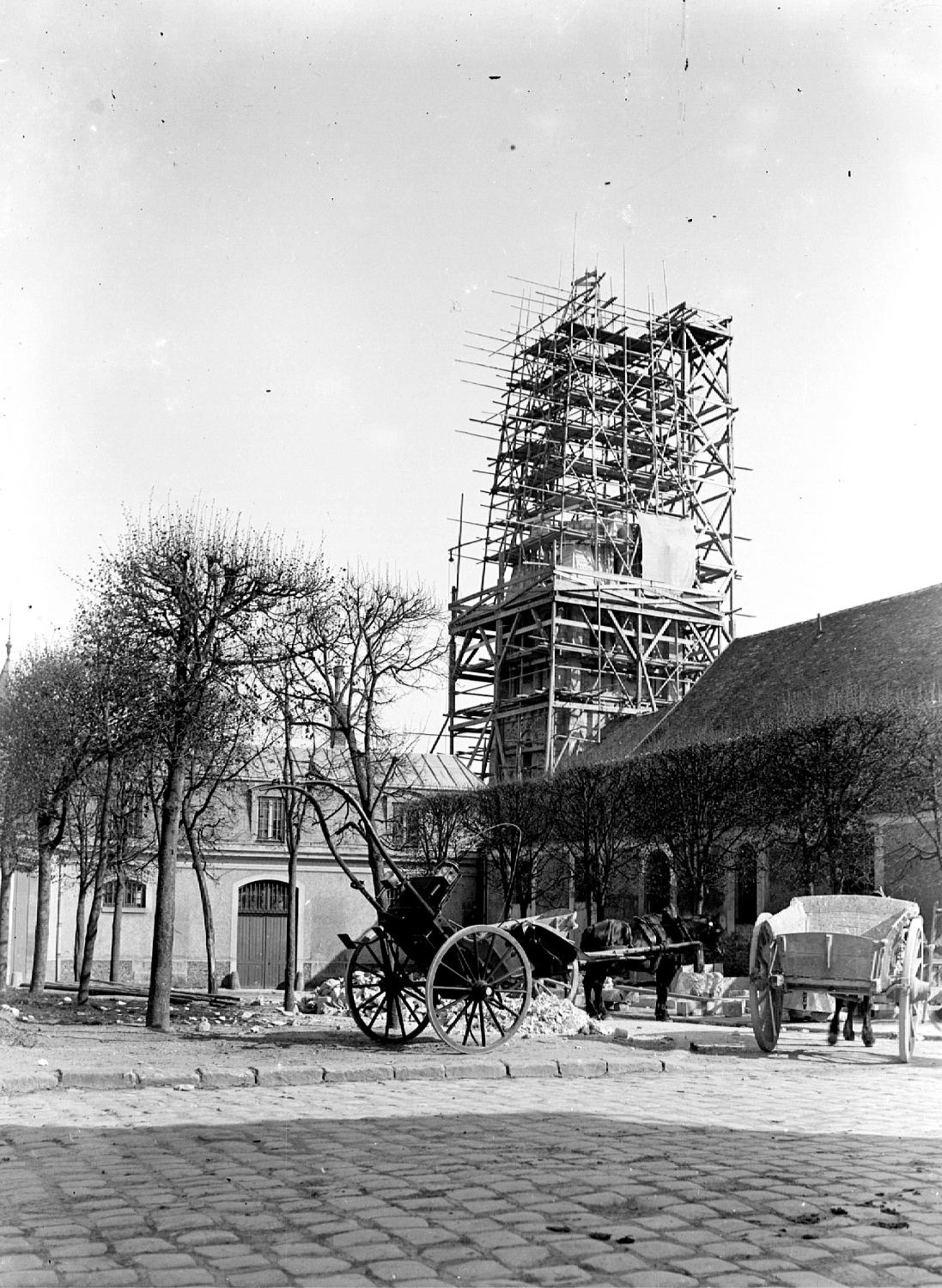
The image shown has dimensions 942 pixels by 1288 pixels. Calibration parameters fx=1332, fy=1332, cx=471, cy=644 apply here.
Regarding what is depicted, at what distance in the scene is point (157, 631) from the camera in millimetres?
16125

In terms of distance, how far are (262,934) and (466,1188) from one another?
35.6 meters

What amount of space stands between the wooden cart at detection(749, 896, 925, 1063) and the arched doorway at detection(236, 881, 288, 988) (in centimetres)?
2808

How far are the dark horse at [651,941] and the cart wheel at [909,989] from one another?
379cm

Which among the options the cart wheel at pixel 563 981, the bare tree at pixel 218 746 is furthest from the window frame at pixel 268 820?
the cart wheel at pixel 563 981

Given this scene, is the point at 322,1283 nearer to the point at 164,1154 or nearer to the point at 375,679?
the point at 164,1154

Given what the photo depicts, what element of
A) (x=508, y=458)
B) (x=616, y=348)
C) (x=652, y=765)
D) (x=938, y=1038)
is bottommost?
(x=938, y=1038)

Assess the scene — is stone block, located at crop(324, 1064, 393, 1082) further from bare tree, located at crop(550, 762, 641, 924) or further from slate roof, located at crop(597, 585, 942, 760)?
bare tree, located at crop(550, 762, 641, 924)

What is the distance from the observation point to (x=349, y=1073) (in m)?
10.5

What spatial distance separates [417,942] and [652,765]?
707 inches

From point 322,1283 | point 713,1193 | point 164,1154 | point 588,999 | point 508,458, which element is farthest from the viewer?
point 508,458

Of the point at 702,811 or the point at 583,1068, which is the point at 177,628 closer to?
the point at 583,1068

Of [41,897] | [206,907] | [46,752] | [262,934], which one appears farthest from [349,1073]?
[262,934]

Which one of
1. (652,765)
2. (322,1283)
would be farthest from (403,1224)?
(652,765)

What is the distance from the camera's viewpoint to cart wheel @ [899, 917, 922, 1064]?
1215 centimetres
